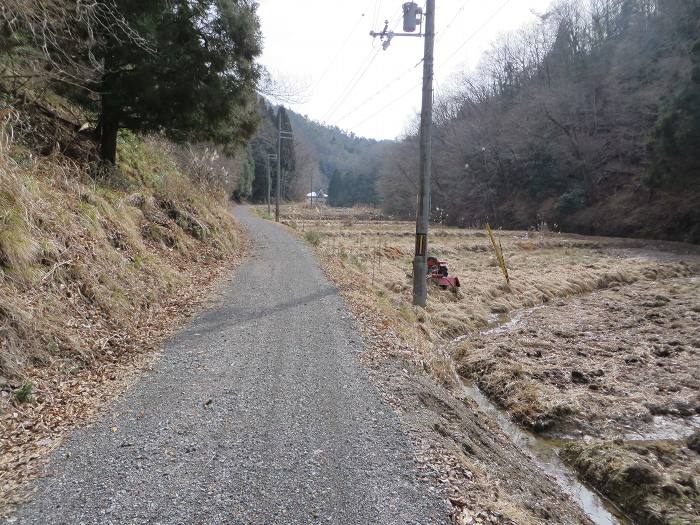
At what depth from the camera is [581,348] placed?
9.18 meters

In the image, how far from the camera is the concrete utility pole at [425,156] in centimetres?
985

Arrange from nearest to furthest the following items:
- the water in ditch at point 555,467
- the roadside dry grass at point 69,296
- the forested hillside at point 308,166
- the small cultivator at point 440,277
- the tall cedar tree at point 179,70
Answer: the roadside dry grass at point 69,296
the water in ditch at point 555,467
the tall cedar tree at point 179,70
the small cultivator at point 440,277
the forested hillside at point 308,166

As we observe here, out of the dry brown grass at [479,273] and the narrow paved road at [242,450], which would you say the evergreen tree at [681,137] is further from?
the narrow paved road at [242,450]

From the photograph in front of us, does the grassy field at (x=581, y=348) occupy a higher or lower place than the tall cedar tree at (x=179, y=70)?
lower

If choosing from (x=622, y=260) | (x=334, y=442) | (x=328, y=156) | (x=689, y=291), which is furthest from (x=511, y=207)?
(x=328, y=156)

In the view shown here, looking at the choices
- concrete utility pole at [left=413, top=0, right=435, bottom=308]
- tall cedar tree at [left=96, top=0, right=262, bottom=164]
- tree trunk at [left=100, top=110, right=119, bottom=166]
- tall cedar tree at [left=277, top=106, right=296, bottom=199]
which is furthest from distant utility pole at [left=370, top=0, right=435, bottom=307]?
tall cedar tree at [left=277, top=106, right=296, bottom=199]

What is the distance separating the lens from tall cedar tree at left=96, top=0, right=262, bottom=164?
948 centimetres

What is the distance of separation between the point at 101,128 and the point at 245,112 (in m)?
3.54

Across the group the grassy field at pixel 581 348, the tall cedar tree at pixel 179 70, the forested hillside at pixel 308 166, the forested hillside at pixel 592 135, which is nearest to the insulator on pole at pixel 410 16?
the tall cedar tree at pixel 179 70

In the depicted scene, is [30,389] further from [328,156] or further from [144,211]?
[328,156]

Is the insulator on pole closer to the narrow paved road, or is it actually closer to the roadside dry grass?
the roadside dry grass

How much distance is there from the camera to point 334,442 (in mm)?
3803

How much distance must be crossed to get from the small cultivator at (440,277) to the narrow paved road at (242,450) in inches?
293

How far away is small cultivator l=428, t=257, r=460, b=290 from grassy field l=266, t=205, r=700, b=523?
0.27 meters
